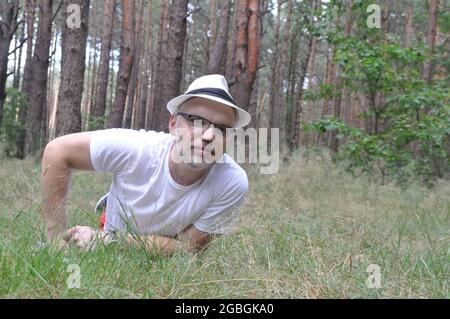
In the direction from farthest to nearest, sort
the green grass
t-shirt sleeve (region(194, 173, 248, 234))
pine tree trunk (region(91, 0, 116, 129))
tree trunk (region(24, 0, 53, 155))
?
1. pine tree trunk (region(91, 0, 116, 129))
2. tree trunk (region(24, 0, 53, 155))
3. t-shirt sleeve (region(194, 173, 248, 234))
4. the green grass

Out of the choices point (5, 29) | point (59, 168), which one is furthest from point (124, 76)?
point (59, 168)

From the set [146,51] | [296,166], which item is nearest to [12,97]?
[296,166]

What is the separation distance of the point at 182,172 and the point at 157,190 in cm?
17

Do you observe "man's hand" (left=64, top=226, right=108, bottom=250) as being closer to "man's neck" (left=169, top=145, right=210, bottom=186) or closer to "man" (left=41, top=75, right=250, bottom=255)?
"man" (left=41, top=75, right=250, bottom=255)

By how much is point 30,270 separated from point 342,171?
775cm

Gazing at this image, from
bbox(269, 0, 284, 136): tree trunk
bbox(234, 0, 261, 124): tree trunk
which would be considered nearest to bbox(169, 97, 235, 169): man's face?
bbox(234, 0, 261, 124): tree trunk

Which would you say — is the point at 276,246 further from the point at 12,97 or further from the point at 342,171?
the point at 12,97

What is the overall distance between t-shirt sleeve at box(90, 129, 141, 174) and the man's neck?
0.17 metres

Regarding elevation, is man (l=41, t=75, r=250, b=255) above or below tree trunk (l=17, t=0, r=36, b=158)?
below

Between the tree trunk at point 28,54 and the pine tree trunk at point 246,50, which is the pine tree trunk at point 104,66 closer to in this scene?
the tree trunk at point 28,54

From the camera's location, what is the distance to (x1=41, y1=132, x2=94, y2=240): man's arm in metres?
2.41

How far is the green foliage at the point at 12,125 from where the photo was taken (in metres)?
12.2

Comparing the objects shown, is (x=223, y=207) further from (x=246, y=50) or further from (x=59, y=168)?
(x=246, y=50)

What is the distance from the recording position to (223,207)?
259 centimetres
